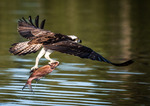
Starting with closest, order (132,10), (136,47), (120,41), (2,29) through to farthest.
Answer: (136,47) → (120,41) → (2,29) → (132,10)

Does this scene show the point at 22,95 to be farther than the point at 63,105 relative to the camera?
Yes

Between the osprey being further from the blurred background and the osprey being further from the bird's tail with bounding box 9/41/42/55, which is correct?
the blurred background

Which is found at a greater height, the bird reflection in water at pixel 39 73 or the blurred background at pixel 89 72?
the bird reflection in water at pixel 39 73

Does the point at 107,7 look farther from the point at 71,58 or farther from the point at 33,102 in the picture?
the point at 33,102

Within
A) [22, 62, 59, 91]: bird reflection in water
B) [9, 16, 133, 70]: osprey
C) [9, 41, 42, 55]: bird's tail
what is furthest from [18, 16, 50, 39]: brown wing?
[22, 62, 59, 91]: bird reflection in water

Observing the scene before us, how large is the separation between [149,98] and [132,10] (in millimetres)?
28085

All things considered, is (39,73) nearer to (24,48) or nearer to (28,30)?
(24,48)

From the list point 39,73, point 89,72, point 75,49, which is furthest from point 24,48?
point 89,72

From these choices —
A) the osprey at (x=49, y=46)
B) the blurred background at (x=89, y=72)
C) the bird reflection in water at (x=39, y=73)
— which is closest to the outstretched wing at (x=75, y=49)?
the osprey at (x=49, y=46)

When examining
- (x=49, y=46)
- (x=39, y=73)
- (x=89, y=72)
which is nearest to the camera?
(x=39, y=73)

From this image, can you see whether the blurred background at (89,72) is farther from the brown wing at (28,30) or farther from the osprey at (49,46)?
the brown wing at (28,30)

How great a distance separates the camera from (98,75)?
522 inches

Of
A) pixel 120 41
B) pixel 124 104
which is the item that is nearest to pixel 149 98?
pixel 124 104

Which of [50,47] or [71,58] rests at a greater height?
[50,47]
